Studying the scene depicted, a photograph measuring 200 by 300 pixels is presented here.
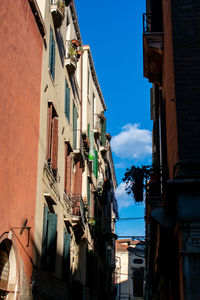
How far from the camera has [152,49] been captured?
9891 millimetres

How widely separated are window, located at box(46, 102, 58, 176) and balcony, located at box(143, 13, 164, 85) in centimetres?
429

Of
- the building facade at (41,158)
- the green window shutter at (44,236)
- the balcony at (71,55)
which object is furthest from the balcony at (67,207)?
the balcony at (71,55)

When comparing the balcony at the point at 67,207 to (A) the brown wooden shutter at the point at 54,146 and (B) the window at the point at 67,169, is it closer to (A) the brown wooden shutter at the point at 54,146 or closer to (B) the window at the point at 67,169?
(B) the window at the point at 67,169

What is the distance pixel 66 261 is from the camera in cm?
1625

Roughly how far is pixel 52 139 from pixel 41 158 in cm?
189

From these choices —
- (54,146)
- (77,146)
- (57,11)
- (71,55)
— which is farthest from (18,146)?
(77,146)

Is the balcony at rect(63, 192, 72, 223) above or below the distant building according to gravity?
above

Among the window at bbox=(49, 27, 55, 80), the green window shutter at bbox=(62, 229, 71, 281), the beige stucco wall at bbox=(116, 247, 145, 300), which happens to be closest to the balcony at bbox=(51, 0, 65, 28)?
the window at bbox=(49, 27, 55, 80)

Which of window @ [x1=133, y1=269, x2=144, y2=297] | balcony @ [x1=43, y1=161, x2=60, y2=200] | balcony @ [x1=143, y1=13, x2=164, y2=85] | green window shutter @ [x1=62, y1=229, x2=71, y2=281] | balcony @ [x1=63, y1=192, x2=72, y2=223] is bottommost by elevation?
window @ [x1=133, y1=269, x2=144, y2=297]

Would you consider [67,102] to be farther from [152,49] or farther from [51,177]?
[152,49]

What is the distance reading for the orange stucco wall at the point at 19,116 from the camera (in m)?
9.62

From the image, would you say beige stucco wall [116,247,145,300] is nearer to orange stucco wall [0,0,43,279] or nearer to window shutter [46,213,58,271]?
window shutter [46,213,58,271]

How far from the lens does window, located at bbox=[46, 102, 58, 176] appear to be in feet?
46.9

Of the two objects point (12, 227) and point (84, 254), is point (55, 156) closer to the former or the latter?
point (12, 227)
